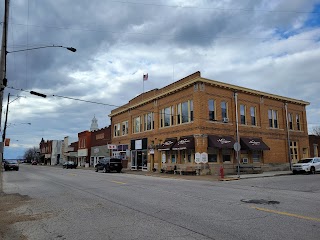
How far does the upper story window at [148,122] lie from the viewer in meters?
37.3

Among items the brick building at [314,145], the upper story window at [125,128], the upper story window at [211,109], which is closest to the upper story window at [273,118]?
the upper story window at [211,109]

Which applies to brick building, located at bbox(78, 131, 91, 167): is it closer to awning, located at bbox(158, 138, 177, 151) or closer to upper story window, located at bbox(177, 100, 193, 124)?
awning, located at bbox(158, 138, 177, 151)

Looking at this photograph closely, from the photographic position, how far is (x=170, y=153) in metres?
32.3

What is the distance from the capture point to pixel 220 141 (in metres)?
28.2

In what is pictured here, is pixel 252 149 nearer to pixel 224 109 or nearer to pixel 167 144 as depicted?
pixel 224 109

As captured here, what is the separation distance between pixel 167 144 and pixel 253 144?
8.98 m

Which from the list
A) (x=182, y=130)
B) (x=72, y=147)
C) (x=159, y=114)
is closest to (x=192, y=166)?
(x=182, y=130)

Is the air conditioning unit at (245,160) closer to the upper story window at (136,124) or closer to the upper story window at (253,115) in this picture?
the upper story window at (253,115)

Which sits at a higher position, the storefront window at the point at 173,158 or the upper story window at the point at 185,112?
the upper story window at the point at 185,112

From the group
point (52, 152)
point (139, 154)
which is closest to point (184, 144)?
point (139, 154)

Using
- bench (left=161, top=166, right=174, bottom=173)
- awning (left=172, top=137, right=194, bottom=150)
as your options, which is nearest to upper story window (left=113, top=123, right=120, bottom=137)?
bench (left=161, top=166, right=174, bottom=173)

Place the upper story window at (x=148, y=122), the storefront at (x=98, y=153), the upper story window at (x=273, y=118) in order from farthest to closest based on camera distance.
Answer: the storefront at (x=98, y=153) → the upper story window at (x=148, y=122) → the upper story window at (x=273, y=118)

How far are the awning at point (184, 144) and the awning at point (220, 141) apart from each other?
1.69 metres

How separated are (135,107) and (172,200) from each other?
3100 centimetres
